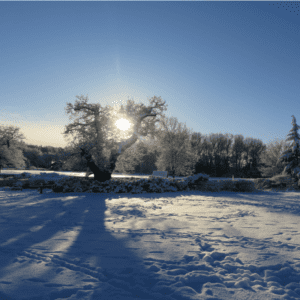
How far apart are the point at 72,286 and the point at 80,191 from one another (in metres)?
10.1

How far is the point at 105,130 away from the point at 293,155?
16466 millimetres

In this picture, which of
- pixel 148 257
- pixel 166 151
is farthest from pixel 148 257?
pixel 166 151

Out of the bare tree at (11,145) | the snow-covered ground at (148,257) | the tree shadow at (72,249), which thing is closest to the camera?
the snow-covered ground at (148,257)

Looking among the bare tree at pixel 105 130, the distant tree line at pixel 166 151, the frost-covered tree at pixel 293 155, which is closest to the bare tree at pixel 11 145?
the distant tree line at pixel 166 151

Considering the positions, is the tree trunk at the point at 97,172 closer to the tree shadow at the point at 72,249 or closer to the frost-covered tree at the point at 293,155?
the tree shadow at the point at 72,249

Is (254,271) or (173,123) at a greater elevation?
(173,123)

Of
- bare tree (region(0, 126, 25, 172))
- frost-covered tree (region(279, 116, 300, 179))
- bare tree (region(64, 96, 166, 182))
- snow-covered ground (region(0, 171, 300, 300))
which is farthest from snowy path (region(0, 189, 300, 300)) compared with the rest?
bare tree (region(0, 126, 25, 172))

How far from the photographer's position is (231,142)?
44.7 m

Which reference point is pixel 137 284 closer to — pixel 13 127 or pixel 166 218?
pixel 166 218

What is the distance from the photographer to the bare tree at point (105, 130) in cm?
1312

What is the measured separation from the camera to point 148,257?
3.57m

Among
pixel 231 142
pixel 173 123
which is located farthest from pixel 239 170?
pixel 173 123

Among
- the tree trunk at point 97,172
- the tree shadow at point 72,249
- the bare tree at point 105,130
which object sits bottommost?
the tree shadow at point 72,249

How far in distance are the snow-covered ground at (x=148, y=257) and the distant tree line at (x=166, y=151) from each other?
25.5ft
